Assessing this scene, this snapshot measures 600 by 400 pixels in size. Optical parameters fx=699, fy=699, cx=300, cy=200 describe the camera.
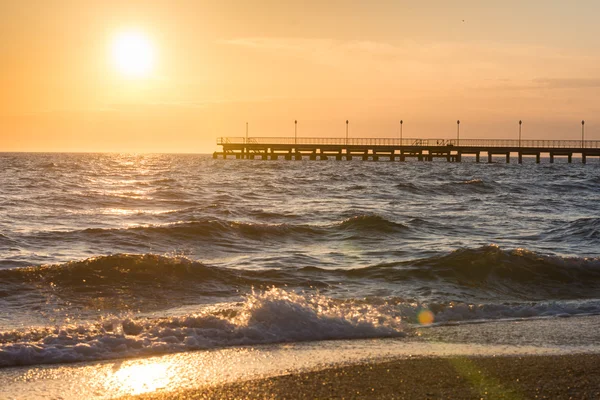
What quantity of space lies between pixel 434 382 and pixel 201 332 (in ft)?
9.16

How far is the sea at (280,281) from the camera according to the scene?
295 inches

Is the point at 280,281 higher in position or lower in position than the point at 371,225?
lower

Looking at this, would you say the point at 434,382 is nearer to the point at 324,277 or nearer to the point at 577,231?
the point at 324,277

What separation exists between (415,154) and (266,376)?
96876 mm

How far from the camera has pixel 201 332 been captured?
24.6 feet

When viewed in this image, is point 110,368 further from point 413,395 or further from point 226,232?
point 226,232

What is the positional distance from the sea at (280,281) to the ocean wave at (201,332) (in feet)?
0.07

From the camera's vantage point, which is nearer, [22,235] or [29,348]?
[29,348]

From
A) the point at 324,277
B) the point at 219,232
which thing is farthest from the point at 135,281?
the point at 219,232

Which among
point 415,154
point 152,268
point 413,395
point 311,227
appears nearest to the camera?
point 413,395

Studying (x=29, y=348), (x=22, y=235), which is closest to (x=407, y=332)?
(x=29, y=348)

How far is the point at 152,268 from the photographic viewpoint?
459 inches

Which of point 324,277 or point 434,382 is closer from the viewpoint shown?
point 434,382

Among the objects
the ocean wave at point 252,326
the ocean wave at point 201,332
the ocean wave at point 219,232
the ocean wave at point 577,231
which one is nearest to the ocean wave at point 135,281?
the ocean wave at point 252,326
